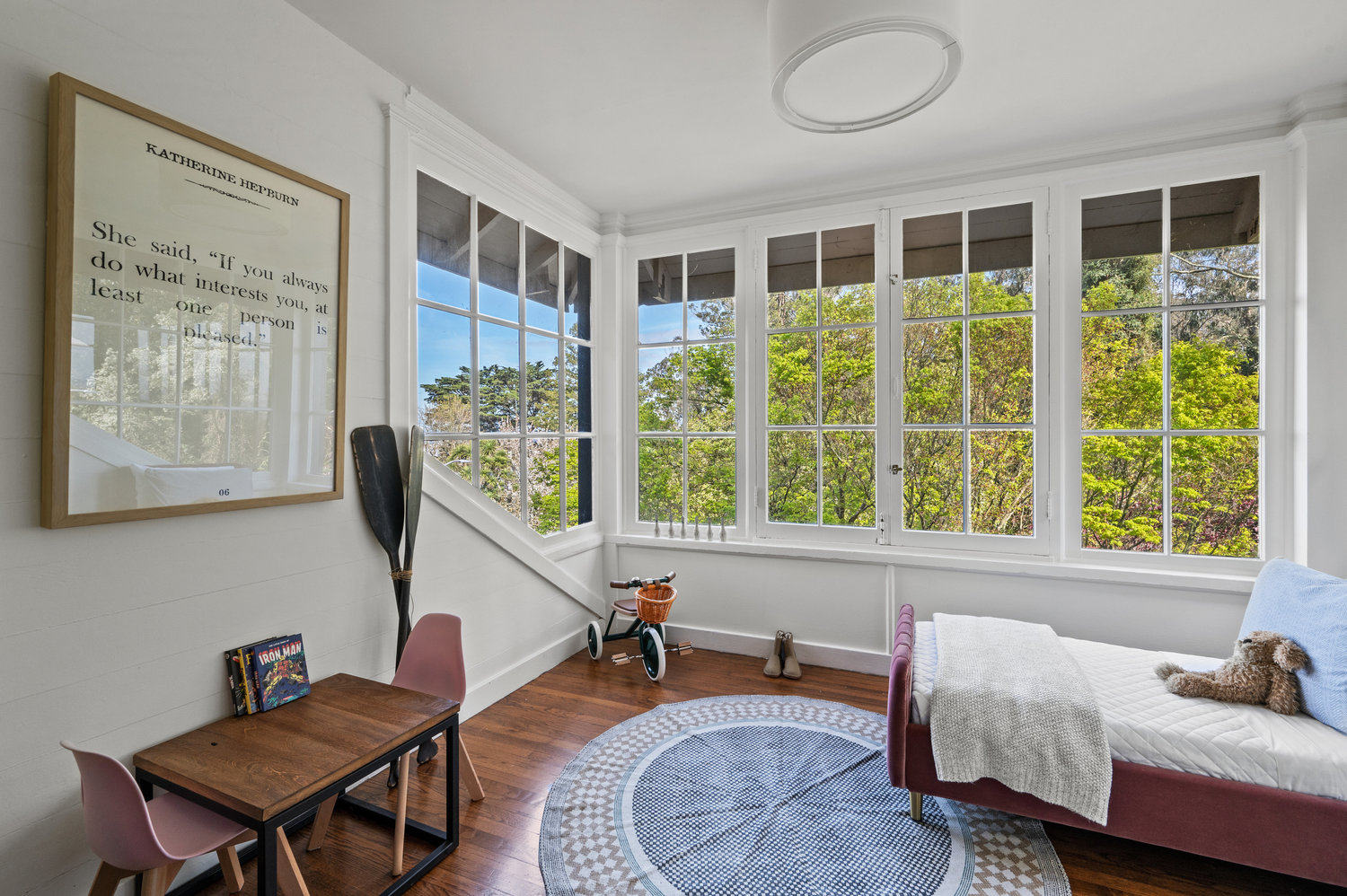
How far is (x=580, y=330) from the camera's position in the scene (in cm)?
377

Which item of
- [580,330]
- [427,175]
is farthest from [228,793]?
[580,330]

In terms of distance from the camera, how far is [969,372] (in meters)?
3.19

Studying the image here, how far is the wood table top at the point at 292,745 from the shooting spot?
55.4 inches

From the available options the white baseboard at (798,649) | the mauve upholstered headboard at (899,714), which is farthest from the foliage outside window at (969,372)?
the mauve upholstered headboard at (899,714)

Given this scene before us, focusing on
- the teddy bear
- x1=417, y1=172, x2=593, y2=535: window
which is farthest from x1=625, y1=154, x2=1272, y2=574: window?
the teddy bear

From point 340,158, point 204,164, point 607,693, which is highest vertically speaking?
point 340,158

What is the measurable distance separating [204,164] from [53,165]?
0.37 m

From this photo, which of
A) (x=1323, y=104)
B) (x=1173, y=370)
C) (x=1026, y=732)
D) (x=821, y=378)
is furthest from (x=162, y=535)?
(x=1323, y=104)

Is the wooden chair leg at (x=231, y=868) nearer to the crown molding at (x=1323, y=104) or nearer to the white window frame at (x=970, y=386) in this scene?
the white window frame at (x=970, y=386)

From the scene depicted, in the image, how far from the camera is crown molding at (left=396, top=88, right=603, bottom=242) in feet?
8.09

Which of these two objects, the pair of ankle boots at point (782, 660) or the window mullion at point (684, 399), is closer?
the pair of ankle boots at point (782, 660)

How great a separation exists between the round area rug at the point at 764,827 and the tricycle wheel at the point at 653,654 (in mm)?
492

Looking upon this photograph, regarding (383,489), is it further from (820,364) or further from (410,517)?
(820,364)

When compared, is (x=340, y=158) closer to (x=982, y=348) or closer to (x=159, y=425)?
(x=159, y=425)
